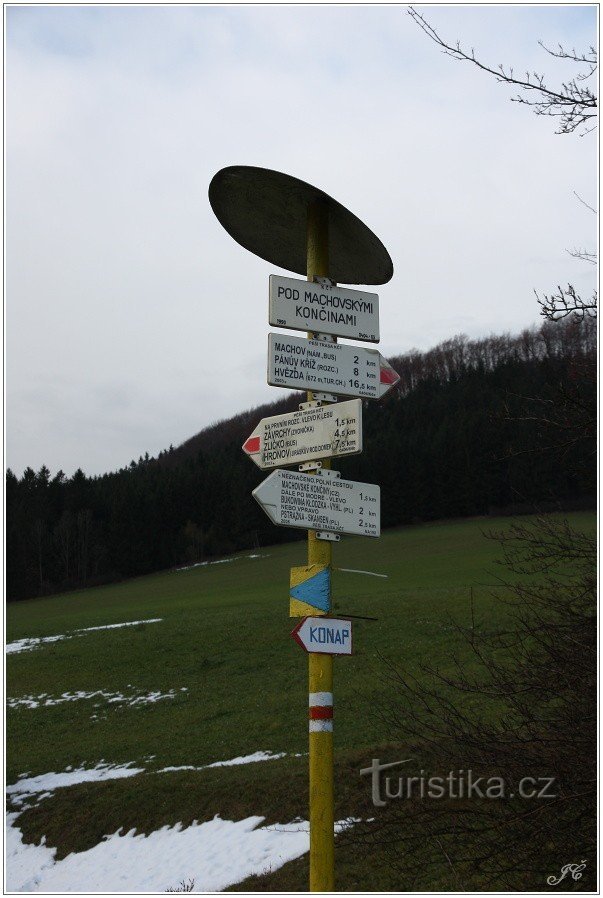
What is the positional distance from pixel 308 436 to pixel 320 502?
0.48m

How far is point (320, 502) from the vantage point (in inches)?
248

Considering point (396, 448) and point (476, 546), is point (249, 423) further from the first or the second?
point (476, 546)

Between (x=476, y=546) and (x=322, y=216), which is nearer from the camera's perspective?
(x=322, y=216)

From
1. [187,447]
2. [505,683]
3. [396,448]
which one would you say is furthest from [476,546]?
[187,447]

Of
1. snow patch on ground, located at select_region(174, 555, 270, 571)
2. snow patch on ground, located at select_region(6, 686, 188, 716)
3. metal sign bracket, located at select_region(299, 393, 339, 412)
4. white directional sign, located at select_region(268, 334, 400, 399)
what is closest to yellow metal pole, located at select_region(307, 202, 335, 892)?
metal sign bracket, located at select_region(299, 393, 339, 412)

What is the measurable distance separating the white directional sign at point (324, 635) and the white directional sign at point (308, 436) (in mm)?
1113

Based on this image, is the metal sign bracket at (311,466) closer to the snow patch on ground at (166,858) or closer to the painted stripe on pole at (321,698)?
the painted stripe on pole at (321,698)

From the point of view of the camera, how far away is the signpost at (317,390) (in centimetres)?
601

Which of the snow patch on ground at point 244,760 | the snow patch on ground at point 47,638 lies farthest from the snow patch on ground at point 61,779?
the snow patch on ground at point 47,638

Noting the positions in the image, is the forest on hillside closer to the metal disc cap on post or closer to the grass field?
the grass field

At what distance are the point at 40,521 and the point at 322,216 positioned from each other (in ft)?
287

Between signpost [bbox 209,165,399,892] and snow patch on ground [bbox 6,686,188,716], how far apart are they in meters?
22.2

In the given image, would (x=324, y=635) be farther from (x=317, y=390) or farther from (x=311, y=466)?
(x=317, y=390)

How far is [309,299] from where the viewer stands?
6594 mm
